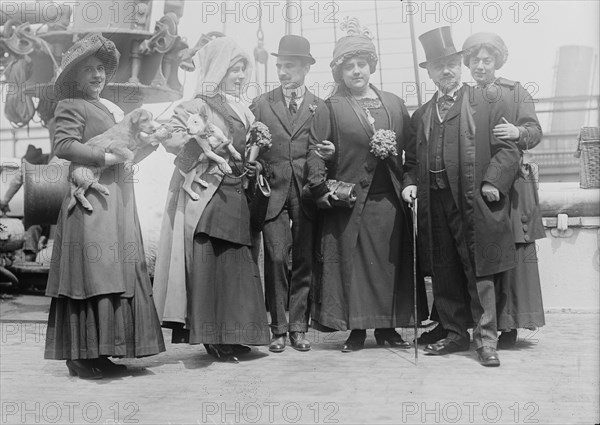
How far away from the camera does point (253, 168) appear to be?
534 cm

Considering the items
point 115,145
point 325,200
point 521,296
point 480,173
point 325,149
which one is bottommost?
point 521,296

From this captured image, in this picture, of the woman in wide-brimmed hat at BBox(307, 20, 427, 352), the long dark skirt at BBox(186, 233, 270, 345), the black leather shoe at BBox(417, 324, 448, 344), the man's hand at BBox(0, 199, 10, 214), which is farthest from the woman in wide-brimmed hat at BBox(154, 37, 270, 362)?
the man's hand at BBox(0, 199, 10, 214)

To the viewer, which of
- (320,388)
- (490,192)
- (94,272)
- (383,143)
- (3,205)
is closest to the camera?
(320,388)

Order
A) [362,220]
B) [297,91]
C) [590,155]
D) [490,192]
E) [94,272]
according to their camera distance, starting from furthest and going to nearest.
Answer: [590,155]
[297,91]
[362,220]
[490,192]
[94,272]

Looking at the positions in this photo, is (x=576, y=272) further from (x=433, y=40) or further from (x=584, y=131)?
(x=433, y=40)

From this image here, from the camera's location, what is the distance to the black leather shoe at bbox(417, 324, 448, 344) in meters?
5.64

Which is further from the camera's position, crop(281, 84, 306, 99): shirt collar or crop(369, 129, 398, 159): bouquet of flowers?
crop(281, 84, 306, 99): shirt collar

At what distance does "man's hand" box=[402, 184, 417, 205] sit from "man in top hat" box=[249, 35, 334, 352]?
1.85 ft

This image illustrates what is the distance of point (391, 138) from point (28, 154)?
27.0 ft

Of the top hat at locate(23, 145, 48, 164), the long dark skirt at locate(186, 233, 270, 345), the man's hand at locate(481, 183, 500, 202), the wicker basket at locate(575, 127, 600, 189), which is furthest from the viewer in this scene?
the top hat at locate(23, 145, 48, 164)

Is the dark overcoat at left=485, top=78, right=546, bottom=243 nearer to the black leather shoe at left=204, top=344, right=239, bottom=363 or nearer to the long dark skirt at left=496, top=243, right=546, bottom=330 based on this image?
the long dark skirt at left=496, top=243, right=546, bottom=330

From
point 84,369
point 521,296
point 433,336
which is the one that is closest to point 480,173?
point 521,296

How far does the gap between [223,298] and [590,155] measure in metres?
4.12

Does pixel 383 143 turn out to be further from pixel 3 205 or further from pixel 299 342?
pixel 3 205
